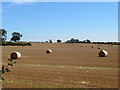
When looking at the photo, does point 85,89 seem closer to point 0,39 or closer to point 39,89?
point 39,89

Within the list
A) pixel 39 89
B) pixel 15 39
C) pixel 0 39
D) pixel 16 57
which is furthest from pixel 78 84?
pixel 15 39

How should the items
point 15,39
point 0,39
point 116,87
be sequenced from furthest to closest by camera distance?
point 15,39, point 116,87, point 0,39

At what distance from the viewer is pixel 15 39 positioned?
14600 centimetres

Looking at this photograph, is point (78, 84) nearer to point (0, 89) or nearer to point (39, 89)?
point (39, 89)

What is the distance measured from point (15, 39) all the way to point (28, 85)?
13724 centimetres

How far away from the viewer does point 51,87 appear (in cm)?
1056

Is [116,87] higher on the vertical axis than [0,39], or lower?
lower

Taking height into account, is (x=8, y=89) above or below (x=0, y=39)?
below

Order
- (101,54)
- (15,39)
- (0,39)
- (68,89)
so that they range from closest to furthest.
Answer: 1. (0,39)
2. (68,89)
3. (101,54)
4. (15,39)

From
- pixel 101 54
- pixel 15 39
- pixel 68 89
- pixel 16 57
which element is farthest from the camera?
pixel 15 39

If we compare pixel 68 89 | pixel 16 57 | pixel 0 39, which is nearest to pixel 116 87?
pixel 68 89

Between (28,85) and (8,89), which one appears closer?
(8,89)

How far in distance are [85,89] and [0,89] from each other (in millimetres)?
3356

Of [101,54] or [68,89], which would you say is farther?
[101,54]
